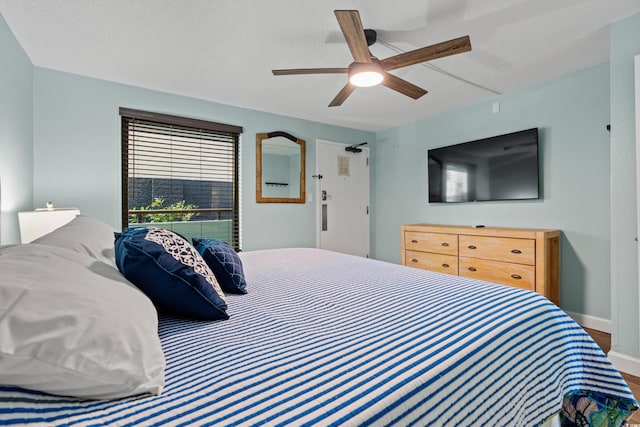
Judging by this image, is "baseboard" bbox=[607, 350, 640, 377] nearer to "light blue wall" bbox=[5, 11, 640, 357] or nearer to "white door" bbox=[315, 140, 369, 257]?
"light blue wall" bbox=[5, 11, 640, 357]

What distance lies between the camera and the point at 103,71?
111 inches

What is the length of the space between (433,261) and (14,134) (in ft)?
13.1

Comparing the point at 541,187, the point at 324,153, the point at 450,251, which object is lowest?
the point at 450,251

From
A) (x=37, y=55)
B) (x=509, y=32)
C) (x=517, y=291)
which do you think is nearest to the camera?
(x=517, y=291)

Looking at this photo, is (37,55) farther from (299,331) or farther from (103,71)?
(299,331)

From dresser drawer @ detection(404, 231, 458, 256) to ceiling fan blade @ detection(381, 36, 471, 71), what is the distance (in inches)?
82.8

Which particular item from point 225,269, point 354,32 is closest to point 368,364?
point 225,269

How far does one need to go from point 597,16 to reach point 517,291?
2046mm

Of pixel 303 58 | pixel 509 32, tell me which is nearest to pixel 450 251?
pixel 509 32

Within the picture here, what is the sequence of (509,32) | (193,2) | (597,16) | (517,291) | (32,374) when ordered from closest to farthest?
(32,374) < (517,291) < (193,2) < (597,16) < (509,32)

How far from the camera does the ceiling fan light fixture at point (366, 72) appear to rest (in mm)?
2098

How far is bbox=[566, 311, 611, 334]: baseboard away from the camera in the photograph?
2.78 meters

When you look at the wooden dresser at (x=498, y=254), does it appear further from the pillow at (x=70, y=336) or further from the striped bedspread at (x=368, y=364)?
the pillow at (x=70, y=336)

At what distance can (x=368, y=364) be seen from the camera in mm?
771
